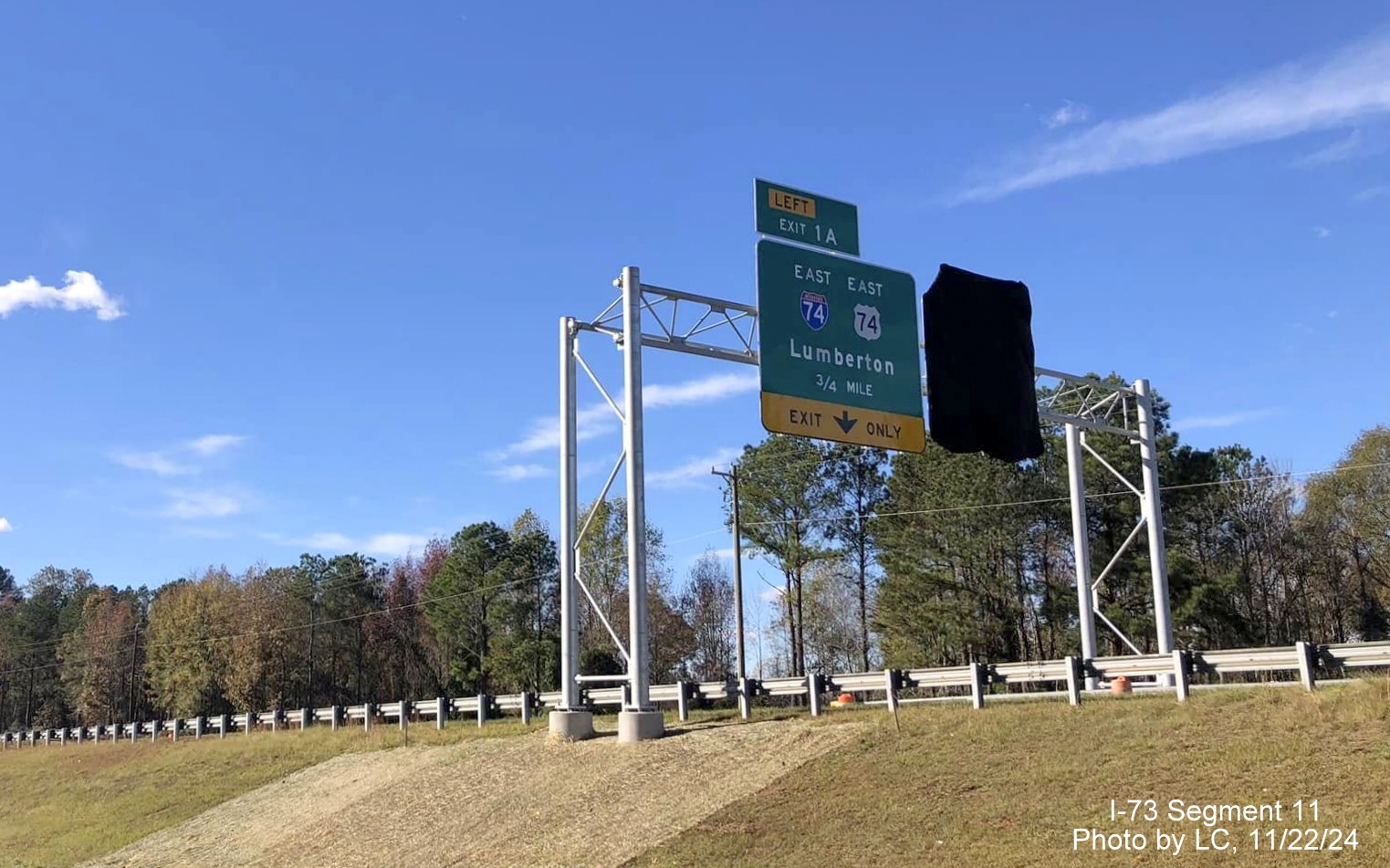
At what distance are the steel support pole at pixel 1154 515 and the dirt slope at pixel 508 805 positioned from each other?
9.92m

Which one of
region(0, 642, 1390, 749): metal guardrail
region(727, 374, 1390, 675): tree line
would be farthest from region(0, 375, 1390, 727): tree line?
region(0, 642, 1390, 749): metal guardrail

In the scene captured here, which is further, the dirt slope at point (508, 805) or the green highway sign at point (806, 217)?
the green highway sign at point (806, 217)

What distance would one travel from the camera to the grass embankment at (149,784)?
24.7 metres

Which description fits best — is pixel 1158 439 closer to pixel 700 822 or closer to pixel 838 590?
pixel 838 590

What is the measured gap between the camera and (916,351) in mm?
22688

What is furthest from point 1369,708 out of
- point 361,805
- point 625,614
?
point 625,614

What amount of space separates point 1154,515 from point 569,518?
519 inches

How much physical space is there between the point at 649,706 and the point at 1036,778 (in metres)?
8.00

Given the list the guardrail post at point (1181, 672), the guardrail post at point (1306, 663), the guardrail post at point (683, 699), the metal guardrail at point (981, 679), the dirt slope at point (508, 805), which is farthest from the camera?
the guardrail post at point (683, 699)

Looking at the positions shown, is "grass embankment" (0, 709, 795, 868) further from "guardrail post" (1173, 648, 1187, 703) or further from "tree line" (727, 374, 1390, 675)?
"tree line" (727, 374, 1390, 675)

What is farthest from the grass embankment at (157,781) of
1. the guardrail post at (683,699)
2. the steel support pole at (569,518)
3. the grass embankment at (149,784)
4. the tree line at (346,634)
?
the tree line at (346,634)

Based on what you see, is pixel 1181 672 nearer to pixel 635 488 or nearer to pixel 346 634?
pixel 635 488

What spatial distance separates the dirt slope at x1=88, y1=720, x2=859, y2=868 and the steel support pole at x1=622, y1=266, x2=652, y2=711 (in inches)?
49.8

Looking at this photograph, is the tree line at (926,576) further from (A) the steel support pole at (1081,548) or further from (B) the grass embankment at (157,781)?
(B) the grass embankment at (157,781)
